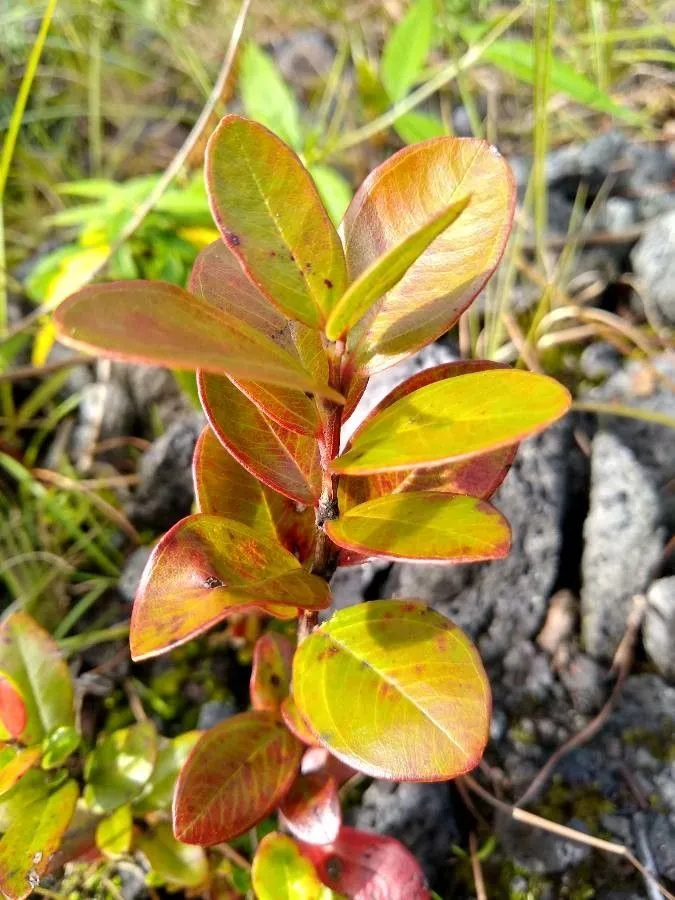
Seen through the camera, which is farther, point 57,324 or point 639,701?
point 639,701

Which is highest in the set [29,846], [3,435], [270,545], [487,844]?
[270,545]

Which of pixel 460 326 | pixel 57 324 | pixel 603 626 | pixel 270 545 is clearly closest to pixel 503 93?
pixel 460 326

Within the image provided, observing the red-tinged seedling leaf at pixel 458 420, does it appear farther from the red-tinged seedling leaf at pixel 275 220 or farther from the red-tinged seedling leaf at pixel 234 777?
the red-tinged seedling leaf at pixel 234 777

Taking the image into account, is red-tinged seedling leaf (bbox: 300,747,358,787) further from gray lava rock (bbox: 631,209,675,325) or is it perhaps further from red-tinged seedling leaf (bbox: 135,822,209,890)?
gray lava rock (bbox: 631,209,675,325)

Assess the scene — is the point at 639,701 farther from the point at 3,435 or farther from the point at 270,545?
the point at 3,435

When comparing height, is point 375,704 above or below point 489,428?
below

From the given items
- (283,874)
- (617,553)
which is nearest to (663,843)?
(617,553)

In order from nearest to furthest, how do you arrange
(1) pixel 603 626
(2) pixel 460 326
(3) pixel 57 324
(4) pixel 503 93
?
(3) pixel 57 324, (1) pixel 603 626, (2) pixel 460 326, (4) pixel 503 93

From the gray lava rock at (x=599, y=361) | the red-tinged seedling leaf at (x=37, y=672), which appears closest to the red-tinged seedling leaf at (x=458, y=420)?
the red-tinged seedling leaf at (x=37, y=672)

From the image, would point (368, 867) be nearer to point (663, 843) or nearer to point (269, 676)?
point (269, 676)
